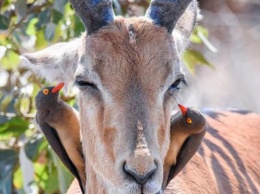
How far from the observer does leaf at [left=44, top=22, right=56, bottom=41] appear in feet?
23.4

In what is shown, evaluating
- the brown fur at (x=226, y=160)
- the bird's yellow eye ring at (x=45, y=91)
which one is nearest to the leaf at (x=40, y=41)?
the brown fur at (x=226, y=160)

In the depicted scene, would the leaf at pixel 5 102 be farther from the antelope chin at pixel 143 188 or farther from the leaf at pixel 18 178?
the antelope chin at pixel 143 188

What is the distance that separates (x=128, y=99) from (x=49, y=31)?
85.3 inches

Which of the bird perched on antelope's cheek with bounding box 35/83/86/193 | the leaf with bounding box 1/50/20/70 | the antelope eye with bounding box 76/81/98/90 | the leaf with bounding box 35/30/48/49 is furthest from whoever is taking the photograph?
the leaf with bounding box 1/50/20/70

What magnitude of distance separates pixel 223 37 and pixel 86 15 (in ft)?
28.5

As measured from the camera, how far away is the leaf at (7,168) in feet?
23.5

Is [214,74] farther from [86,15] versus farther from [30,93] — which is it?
[86,15]

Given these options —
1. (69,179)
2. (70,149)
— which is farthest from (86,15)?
(69,179)

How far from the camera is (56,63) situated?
5711mm

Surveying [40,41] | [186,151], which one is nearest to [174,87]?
[186,151]

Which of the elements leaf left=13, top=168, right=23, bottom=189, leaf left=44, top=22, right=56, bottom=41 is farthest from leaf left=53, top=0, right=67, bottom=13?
leaf left=13, top=168, right=23, bottom=189

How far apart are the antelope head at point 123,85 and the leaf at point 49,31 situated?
1406 millimetres

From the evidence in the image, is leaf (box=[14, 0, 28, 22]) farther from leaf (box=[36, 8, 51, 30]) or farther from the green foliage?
leaf (box=[36, 8, 51, 30])

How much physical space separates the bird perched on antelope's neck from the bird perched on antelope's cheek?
48 cm
